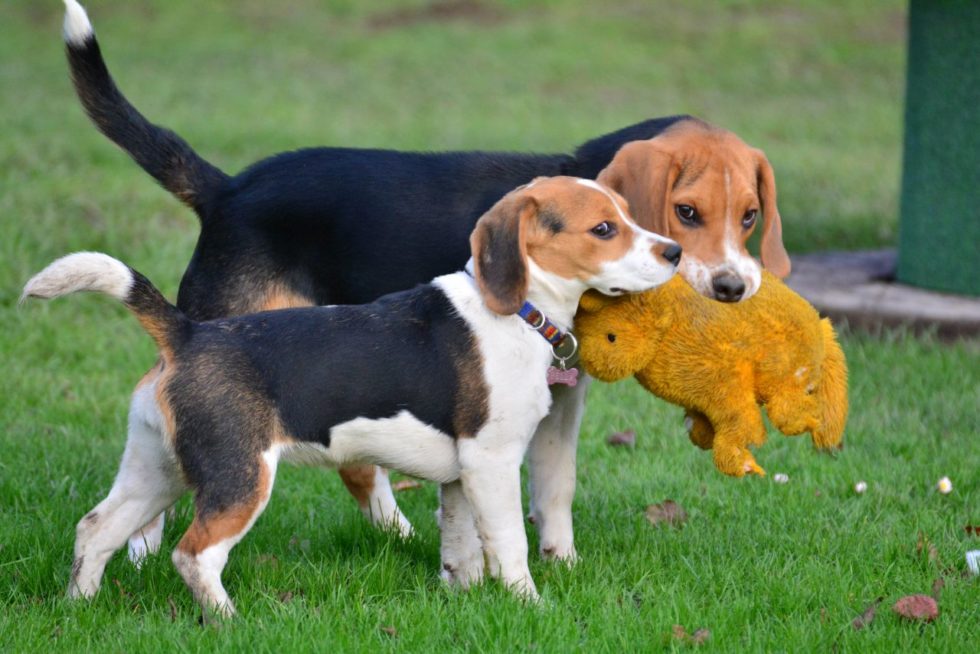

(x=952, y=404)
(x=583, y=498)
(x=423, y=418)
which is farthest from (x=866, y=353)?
(x=423, y=418)

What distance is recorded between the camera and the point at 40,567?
5.05 metres

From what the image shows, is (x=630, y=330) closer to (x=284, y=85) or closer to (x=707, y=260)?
(x=707, y=260)

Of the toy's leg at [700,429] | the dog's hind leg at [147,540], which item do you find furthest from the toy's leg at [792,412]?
the dog's hind leg at [147,540]

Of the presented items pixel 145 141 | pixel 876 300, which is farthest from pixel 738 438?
pixel 876 300

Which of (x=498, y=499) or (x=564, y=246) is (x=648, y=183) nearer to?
(x=564, y=246)

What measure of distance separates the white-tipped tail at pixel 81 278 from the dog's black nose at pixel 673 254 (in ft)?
5.92

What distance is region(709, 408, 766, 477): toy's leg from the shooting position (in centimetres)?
473

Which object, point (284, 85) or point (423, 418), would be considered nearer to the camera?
point (423, 418)

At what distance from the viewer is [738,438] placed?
4.79 metres

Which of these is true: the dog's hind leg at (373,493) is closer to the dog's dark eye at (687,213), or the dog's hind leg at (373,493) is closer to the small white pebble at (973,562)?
the dog's dark eye at (687,213)

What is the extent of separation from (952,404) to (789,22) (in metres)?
19.5

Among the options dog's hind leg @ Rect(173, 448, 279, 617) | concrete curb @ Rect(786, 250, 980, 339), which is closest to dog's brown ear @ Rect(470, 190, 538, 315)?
dog's hind leg @ Rect(173, 448, 279, 617)

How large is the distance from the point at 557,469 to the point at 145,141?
7.19 feet

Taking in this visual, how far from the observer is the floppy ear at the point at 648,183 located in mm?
4973
